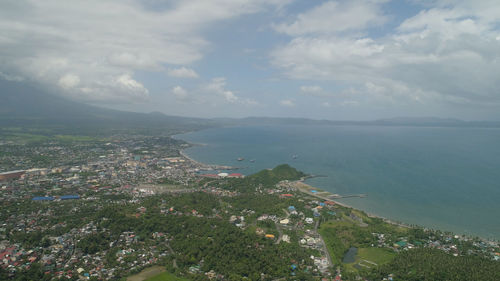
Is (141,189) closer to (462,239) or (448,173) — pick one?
(462,239)

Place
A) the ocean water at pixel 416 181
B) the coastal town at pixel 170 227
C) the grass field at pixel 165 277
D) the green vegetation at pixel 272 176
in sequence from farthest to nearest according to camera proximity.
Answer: the green vegetation at pixel 272 176, the ocean water at pixel 416 181, the coastal town at pixel 170 227, the grass field at pixel 165 277

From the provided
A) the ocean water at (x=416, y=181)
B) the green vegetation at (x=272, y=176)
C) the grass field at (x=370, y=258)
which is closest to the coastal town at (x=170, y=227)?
the grass field at (x=370, y=258)

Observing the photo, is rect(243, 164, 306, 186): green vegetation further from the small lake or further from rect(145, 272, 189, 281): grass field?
rect(145, 272, 189, 281): grass field

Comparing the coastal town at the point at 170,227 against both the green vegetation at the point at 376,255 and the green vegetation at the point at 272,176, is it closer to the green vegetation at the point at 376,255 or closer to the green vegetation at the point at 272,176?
the green vegetation at the point at 376,255

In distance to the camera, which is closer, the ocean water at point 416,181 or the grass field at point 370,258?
the grass field at point 370,258

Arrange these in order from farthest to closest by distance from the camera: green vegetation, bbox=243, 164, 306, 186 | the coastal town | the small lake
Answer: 1. green vegetation, bbox=243, 164, 306, 186
2. the small lake
3. the coastal town

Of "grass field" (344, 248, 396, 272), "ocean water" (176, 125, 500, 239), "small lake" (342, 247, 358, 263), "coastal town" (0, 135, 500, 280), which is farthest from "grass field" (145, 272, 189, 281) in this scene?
"ocean water" (176, 125, 500, 239)
